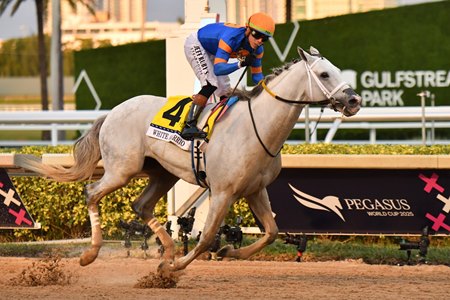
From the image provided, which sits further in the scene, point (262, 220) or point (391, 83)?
point (391, 83)

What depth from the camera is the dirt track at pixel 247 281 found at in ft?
24.9

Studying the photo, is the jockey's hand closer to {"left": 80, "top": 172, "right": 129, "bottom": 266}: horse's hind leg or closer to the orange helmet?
the orange helmet

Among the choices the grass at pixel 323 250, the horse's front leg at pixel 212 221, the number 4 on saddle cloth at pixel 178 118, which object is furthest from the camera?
the grass at pixel 323 250

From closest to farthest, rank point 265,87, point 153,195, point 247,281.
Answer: point 265,87, point 247,281, point 153,195

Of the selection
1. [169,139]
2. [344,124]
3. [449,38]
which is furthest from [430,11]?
[169,139]

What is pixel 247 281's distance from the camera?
841 cm

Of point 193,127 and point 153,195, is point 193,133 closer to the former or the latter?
point 193,127

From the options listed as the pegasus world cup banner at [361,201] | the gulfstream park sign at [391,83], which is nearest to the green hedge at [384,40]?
the gulfstream park sign at [391,83]

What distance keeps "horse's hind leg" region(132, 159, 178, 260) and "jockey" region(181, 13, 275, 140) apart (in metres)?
0.78

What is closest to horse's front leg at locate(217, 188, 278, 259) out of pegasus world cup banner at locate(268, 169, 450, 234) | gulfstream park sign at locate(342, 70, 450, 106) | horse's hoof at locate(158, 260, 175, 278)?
horse's hoof at locate(158, 260, 175, 278)

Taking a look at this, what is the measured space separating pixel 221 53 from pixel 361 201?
2.34m

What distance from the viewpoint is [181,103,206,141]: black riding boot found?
7953 millimetres

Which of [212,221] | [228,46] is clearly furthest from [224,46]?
[212,221]

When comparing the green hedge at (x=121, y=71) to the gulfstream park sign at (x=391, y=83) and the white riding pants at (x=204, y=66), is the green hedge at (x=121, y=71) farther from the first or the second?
the white riding pants at (x=204, y=66)
